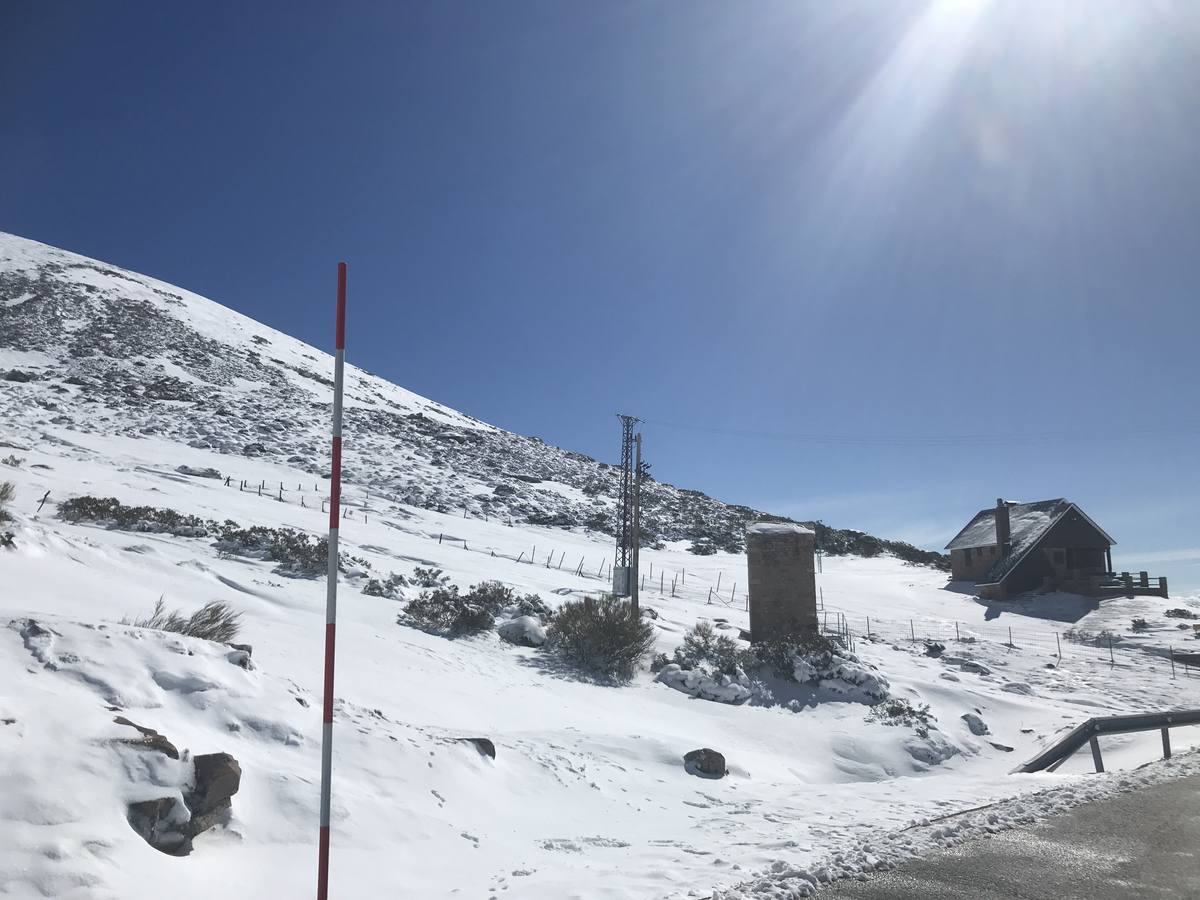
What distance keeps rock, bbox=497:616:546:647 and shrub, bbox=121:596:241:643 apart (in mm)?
6200

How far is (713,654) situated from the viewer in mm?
15500

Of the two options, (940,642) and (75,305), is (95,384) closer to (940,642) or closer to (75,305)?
(75,305)

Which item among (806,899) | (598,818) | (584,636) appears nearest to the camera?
(806,899)

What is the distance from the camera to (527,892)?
471cm

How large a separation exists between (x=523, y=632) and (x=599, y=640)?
158 cm

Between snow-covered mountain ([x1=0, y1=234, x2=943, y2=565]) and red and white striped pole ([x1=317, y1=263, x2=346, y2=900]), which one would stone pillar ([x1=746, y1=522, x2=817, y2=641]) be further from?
snow-covered mountain ([x1=0, y1=234, x2=943, y2=565])

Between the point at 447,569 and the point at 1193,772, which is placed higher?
the point at 447,569

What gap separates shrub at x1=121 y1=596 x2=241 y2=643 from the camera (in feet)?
26.5

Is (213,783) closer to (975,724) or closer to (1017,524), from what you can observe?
(975,724)

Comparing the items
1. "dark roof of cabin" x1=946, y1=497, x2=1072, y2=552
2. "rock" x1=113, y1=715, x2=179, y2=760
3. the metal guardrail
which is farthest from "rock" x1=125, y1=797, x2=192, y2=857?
"dark roof of cabin" x1=946, y1=497, x2=1072, y2=552

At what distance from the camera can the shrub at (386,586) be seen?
1585 cm

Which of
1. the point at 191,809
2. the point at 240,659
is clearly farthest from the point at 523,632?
the point at 191,809

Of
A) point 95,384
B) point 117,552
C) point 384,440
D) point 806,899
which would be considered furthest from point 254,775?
point 95,384

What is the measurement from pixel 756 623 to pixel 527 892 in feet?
41.3
